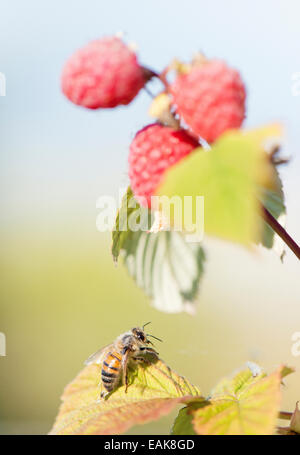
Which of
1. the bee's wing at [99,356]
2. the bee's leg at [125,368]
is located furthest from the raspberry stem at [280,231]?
the bee's wing at [99,356]

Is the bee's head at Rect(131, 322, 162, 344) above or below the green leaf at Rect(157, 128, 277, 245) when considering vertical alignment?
below

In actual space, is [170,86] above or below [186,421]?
above

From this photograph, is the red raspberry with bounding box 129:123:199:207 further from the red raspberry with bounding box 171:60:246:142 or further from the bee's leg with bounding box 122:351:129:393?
the bee's leg with bounding box 122:351:129:393

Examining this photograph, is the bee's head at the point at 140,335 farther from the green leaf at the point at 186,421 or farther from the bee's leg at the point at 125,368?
the green leaf at the point at 186,421

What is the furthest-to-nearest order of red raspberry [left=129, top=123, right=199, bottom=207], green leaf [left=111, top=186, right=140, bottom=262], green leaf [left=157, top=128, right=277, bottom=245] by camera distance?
green leaf [left=111, top=186, right=140, bottom=262] → red raspberry [left=129, top=123, right=199, bottom=207] → green leaf [left=157, top=128, right=277, bottom=245]

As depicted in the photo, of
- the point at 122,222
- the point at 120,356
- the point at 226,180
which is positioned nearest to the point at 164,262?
the point at 122,222

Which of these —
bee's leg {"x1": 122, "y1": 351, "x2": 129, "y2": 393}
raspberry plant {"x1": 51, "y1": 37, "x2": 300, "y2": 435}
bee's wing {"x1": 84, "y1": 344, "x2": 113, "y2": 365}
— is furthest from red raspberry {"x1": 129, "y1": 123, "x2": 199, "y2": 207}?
bee's wing {"x1": 84, "y1": 344, "x2": 113, "y2": 365}

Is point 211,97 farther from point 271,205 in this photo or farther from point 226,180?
point 271,205
